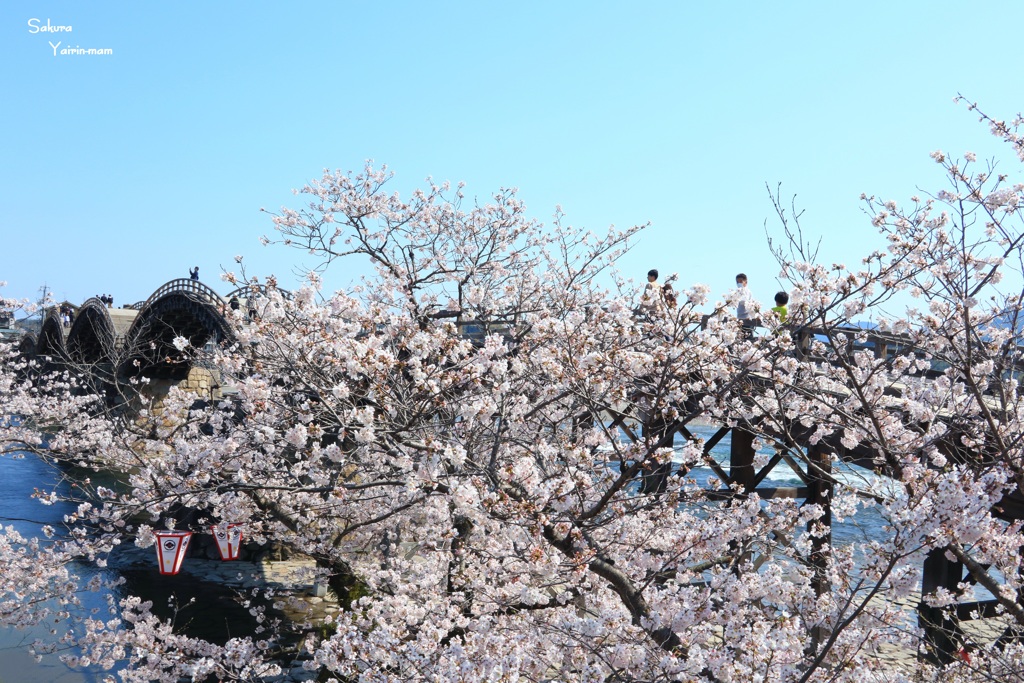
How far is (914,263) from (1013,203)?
3.33 ft

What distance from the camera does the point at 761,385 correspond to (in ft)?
26.9

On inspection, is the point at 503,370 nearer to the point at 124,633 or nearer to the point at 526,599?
the point at 526,599

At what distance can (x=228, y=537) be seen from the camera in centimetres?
1038

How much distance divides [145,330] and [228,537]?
25974mm

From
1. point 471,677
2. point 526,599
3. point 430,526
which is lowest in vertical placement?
point 471,677

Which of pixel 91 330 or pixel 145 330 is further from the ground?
pixel 91 330

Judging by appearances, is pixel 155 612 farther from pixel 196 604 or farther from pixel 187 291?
pixel 187 291

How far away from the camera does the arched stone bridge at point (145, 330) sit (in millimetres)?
29078

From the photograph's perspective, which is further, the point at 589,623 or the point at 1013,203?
the point at 1013,203

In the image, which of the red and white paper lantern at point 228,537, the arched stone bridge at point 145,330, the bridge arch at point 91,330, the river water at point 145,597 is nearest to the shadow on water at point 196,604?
the river water at point 145,597

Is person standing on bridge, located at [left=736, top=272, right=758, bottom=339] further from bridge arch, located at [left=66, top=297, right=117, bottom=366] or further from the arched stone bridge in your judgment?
bridge arch, located at [left=66, top=297, right=117, bottom=366]

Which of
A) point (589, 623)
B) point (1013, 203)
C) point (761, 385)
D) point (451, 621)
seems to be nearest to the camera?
point (589, 623)

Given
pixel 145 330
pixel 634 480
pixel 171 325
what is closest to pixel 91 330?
pixel 145 330

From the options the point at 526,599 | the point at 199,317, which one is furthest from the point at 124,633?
the point at 199,317
